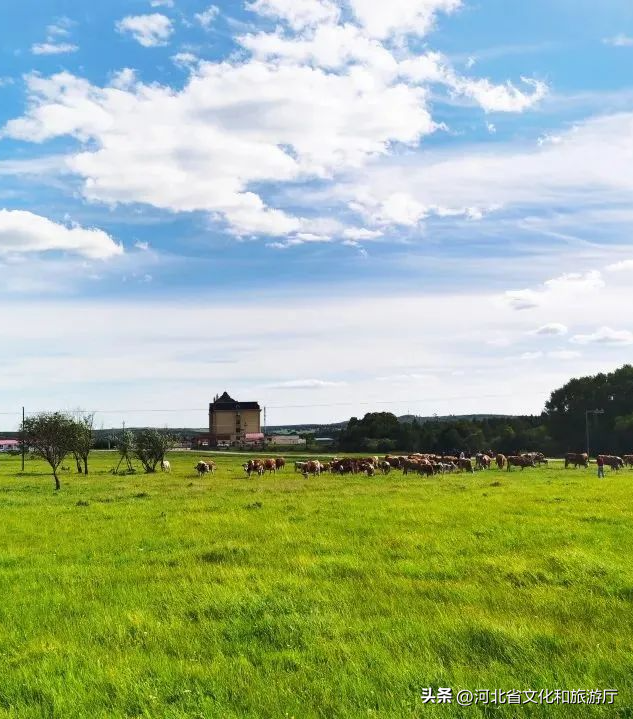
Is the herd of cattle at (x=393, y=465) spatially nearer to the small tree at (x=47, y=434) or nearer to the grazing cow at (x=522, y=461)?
the grazing cow at (x=522, y=461)

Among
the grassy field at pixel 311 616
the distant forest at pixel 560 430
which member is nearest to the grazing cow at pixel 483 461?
the grassy field at pixel 311 616

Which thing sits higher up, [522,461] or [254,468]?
[254,468]

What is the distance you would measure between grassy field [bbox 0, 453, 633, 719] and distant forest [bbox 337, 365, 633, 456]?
325ft

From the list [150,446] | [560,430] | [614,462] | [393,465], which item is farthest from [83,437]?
[560,430]

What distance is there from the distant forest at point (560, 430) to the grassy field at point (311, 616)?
9901 cm

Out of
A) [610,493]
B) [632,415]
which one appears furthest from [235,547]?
[632,415]

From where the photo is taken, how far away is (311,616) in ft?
33.4

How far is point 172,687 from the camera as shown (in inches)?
300

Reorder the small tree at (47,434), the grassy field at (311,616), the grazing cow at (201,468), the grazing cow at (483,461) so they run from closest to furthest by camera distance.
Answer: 1. the grassy field at (311,616)
2. the small tree at (47,434)
3. the grazing cow at (201,468)
4. the grazing cow at (483,461)

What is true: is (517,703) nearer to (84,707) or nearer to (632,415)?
(84,707)

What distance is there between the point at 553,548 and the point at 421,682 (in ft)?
31.9

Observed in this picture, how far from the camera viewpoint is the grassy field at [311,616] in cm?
738

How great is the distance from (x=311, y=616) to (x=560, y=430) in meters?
120

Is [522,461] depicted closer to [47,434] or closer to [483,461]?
[483,461]
